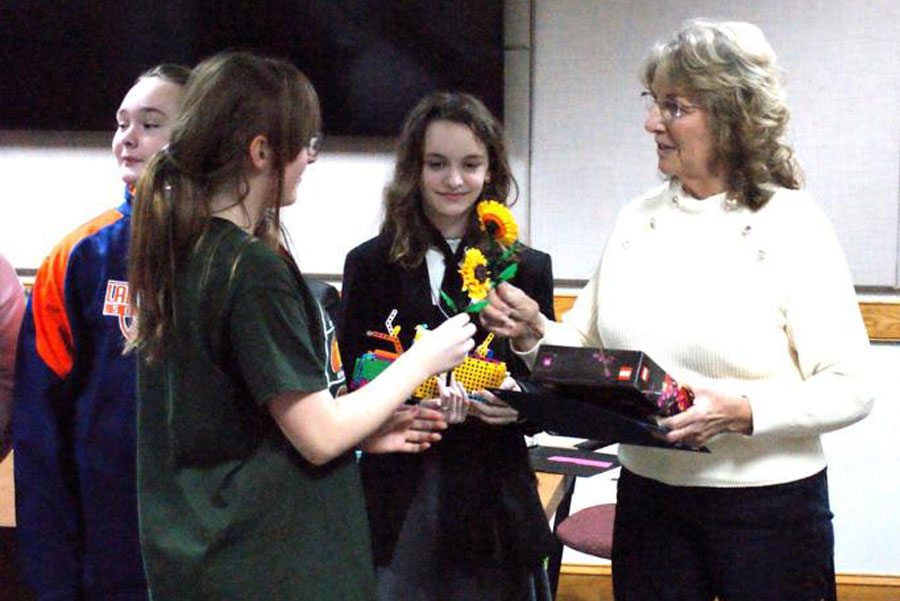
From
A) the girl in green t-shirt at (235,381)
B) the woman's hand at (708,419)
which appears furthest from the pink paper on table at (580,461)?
the girl in green t-shirt at (235,381)

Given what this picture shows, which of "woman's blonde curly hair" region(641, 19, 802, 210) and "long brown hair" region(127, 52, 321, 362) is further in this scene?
"woman's blonde curly hair" region(641, 19, 802, 210)

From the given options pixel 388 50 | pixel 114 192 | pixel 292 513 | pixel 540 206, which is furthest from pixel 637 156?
pixel 292 513

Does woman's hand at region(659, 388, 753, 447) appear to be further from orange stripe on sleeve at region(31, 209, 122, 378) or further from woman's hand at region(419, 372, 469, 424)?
orange stripe on sleeve at region(31, 209, 122, 378)

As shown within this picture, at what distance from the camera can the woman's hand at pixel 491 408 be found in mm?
2082

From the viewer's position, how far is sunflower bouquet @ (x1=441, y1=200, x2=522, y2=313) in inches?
77.7

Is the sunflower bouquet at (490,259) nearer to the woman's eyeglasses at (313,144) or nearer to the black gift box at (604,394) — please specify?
the black gift box at (604,394)

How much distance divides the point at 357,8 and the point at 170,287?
2.46 metres

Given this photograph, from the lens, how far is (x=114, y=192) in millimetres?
4035

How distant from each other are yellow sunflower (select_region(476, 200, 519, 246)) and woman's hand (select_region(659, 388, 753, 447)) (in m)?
0.44

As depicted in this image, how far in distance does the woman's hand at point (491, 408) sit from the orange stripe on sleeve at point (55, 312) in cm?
71

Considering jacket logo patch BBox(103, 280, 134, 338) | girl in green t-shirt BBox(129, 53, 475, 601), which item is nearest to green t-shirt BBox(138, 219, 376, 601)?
girl in green t-shirt BBox(129, 53, 475, 601)

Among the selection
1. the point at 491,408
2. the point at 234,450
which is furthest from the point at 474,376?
the point at 234,450

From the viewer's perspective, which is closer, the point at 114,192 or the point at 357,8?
the point at 357,8

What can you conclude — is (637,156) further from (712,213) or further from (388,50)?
(712,213)
